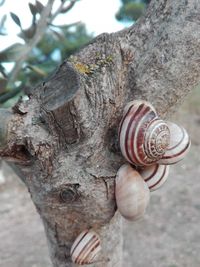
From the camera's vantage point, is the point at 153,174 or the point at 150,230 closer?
the point at 153,174

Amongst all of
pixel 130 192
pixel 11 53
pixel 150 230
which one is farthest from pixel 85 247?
pixel 150 230

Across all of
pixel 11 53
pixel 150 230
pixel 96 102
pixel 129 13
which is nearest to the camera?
pixel 96 102

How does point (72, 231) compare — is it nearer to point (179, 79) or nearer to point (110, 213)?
point (110, 213)

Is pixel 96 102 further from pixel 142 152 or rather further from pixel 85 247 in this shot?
pixel 85 247

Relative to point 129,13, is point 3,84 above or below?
below

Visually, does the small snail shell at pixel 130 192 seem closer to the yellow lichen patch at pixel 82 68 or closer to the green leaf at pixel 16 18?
the yellow lichen patch at pixel 82 68

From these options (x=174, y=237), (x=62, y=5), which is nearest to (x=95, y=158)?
(x=62, y=5)

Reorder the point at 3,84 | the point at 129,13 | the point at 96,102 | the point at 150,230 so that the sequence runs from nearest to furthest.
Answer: the point at 96,102 → the point at 3,84 → the point at 150,230 → the point at 129,13

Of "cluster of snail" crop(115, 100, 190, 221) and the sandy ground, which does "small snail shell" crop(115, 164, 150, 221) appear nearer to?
"cluster of snail" crop(115, 100, 190, 221)
